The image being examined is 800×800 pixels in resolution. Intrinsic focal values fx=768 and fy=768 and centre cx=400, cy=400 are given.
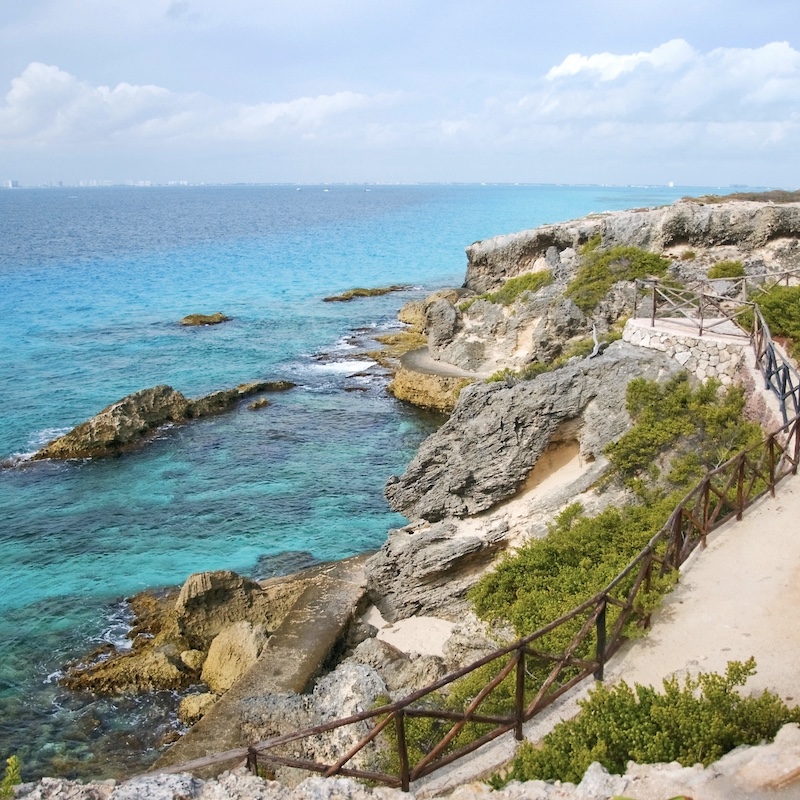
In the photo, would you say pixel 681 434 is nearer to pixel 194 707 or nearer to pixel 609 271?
pixel 194 707

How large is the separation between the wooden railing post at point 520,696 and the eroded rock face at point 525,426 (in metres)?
9.69

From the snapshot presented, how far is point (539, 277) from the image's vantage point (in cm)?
4125

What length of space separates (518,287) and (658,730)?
35.2m

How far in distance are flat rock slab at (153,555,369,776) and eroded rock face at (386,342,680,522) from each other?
267 centimetres

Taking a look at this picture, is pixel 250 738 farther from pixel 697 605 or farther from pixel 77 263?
pixel 77 263

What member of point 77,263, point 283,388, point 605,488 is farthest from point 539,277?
point 77,263

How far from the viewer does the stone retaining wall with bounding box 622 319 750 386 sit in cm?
1777

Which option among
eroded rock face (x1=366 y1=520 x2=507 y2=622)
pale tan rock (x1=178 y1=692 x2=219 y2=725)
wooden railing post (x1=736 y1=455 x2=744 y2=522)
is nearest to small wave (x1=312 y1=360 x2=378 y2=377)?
eroded rock face (x1=366 y1=520 x2=507 y2=622)

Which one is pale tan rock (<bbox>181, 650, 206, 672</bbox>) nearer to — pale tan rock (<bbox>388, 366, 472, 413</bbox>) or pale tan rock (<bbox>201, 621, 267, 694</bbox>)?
pale tan rock (<bbox>201, 621, 267, 694</bbox>)

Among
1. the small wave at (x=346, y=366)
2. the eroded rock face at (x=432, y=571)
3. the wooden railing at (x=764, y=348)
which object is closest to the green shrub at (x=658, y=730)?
the wooden railing at (x=764, y=348)

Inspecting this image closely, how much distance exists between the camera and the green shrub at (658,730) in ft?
24.6

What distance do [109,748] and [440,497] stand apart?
896cm

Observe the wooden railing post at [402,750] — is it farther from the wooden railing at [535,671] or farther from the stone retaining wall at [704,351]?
the stone retaining wall at [704,351]

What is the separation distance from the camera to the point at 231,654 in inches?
671
